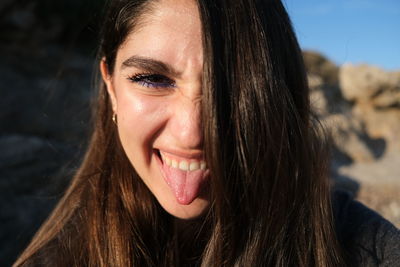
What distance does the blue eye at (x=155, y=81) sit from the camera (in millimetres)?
1275

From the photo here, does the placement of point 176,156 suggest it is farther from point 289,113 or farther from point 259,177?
point 289,113

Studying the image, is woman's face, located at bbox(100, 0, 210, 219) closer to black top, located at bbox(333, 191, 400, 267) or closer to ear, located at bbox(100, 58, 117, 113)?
ear, located at bbox(100, 58, 117, 113)

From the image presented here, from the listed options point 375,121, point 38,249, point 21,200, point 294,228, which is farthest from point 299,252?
point 375,121

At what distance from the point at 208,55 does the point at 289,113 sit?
0.36 metres

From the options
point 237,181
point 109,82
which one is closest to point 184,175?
point 237,181

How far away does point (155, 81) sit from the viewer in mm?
1297

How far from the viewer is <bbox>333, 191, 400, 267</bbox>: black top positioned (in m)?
1.34

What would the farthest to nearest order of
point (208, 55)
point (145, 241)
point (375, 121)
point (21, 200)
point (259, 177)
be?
point (375, 121) < point (21, 200) < point (145, 241) < point (259, 177) < point (208, 55)

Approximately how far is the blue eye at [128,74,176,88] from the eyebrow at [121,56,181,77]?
0.03 metres

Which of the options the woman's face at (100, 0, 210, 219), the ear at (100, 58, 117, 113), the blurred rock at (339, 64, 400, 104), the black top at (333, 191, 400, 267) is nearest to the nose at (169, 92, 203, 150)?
the woman's face at (100, 0, 210, 219)

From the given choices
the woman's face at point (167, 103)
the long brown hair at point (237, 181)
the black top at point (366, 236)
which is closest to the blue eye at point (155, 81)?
the woman's face at point (167, 103)

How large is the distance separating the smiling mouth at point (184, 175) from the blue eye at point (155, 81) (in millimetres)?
242

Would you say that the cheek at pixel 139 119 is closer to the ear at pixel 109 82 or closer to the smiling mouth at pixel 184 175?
the smiling mouth at pixel 184 175

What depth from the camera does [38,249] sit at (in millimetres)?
1633
